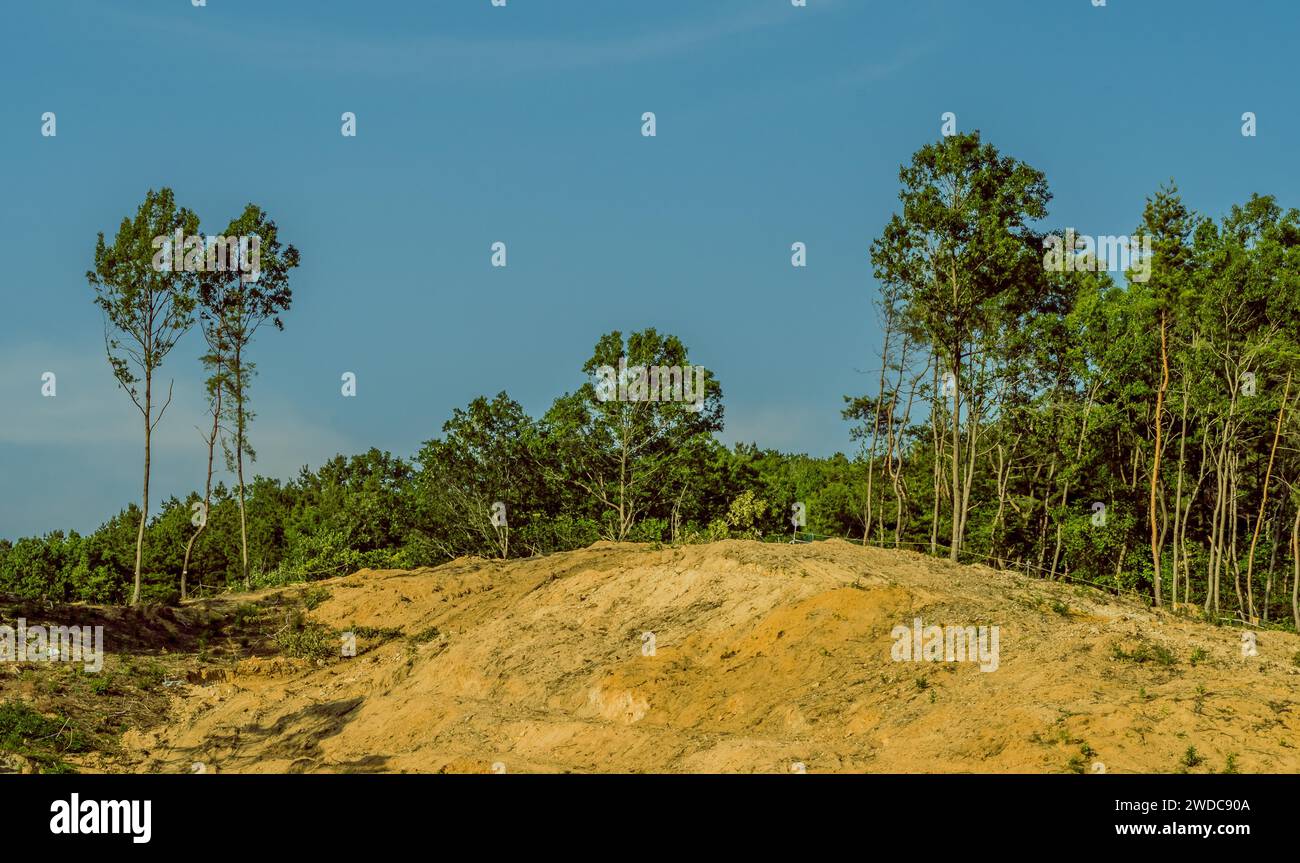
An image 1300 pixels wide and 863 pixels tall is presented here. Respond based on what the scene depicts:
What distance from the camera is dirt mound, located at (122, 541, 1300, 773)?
19.7 metres

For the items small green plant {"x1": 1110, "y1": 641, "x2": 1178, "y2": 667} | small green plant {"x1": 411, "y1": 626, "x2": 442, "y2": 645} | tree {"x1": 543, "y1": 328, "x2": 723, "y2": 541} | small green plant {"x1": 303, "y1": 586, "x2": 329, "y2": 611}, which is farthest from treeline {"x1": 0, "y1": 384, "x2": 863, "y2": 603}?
small green plant {"x1": 1110, "y1": 641, "x2": 1178, "y2": 667}

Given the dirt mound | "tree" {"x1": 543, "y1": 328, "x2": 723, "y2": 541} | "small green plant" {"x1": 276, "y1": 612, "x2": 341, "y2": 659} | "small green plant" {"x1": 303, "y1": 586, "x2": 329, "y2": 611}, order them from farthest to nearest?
"tree" {"x1": 543, "y1": 328, "x2": 723, "y2": 541} → "small green plant" {"x1": 303, "y1": 586, "x2": 329, "y2": 611} → "small green plant" {"x1": 276, "y1": 612, "x2": 341, "y2": 659} → the dirt mound

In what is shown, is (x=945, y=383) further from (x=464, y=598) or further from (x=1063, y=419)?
(x=464, y=598)

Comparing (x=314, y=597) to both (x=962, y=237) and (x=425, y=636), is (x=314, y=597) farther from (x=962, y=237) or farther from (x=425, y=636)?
(x=962, y=237)

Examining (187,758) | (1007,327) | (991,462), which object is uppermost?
(1007,327)

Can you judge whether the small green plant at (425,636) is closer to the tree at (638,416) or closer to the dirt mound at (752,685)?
the dirt mound at (752,685)

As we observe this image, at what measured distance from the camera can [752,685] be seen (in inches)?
973

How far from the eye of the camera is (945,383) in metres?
54.6

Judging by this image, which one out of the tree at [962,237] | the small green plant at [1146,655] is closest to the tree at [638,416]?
the tree at [962,237]

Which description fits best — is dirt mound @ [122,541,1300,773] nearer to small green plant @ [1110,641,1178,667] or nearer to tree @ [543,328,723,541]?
small green plant @ [1110,641,1178,667]

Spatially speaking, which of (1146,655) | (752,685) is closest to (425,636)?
(752,685)
